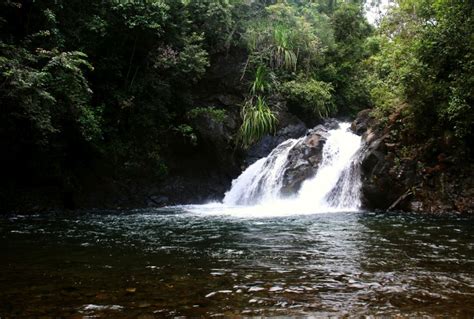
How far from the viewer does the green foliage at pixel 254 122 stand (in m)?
15.6

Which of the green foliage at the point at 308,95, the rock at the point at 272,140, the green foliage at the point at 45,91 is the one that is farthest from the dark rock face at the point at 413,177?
the green foliage at the point at 45,91

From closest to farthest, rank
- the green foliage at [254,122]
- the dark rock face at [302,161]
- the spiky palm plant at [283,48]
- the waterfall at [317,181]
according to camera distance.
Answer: the waterfall at [317,181], the dark rock face at [302,161], the green foliage at [254,122], the spiky palm plant at [283,48]

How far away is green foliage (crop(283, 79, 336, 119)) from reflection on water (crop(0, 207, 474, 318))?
1008 centimetres

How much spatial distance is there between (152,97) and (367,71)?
13557 millimetres

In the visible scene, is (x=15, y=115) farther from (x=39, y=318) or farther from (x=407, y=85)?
(x=407, y=85)

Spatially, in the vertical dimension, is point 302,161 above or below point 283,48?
below

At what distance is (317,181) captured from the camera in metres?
13.4

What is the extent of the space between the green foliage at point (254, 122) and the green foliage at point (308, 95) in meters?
1.99

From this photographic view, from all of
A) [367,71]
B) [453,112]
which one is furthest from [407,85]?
[367,71]

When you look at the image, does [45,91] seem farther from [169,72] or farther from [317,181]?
[317,181]

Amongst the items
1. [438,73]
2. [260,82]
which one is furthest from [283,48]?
[438,73]

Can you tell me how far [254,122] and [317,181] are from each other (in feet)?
12.0

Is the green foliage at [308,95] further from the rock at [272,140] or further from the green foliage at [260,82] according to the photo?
the green foliage at [260,82]

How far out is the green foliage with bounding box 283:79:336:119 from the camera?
58.0ft
